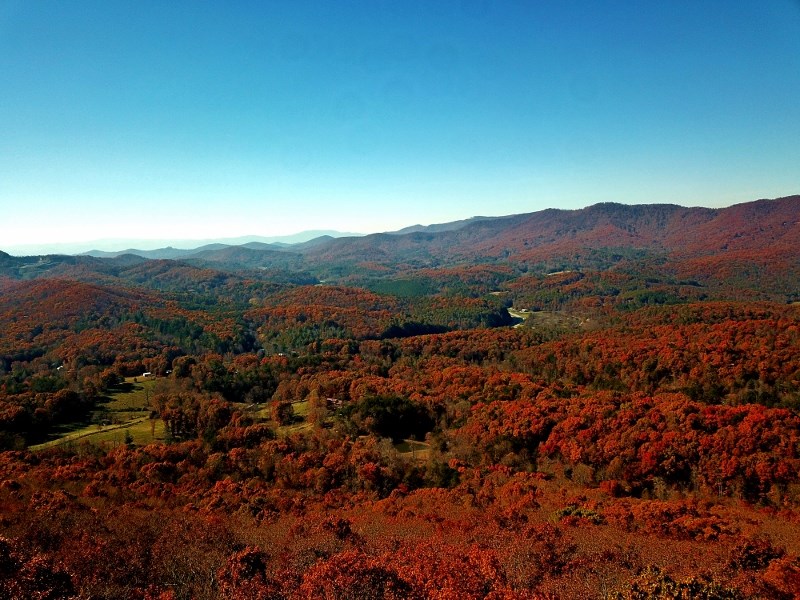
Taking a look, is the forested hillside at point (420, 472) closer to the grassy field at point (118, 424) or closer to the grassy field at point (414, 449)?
the grassy field at point (118, 424)

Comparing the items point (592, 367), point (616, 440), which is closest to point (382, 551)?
point (616, 440)

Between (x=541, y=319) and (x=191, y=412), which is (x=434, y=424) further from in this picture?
(x=541, y=319)

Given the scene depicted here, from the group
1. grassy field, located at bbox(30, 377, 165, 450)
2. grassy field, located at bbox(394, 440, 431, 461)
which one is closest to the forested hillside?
grassy field, located at bbox(30, 377, 165, 450)

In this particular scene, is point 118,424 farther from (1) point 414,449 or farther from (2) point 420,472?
(2) point 420,472

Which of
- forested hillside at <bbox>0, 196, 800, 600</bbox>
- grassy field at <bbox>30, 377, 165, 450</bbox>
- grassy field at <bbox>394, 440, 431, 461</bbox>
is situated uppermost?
forested hillside at <bbox>0, 196, 800, 600</bbox>

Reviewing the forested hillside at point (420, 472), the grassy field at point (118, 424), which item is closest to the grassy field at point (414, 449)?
the forested hillside at point (420, 472)

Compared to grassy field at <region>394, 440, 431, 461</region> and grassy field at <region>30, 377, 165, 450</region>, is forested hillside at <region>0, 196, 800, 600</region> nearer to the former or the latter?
grassy field at <region>30, 377, 165, 450</region>

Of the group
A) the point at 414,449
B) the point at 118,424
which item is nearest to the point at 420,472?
the point at 414,449

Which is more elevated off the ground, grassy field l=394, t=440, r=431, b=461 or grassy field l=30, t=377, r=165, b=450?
grassy field l=30, t=377, r=165, b=450
